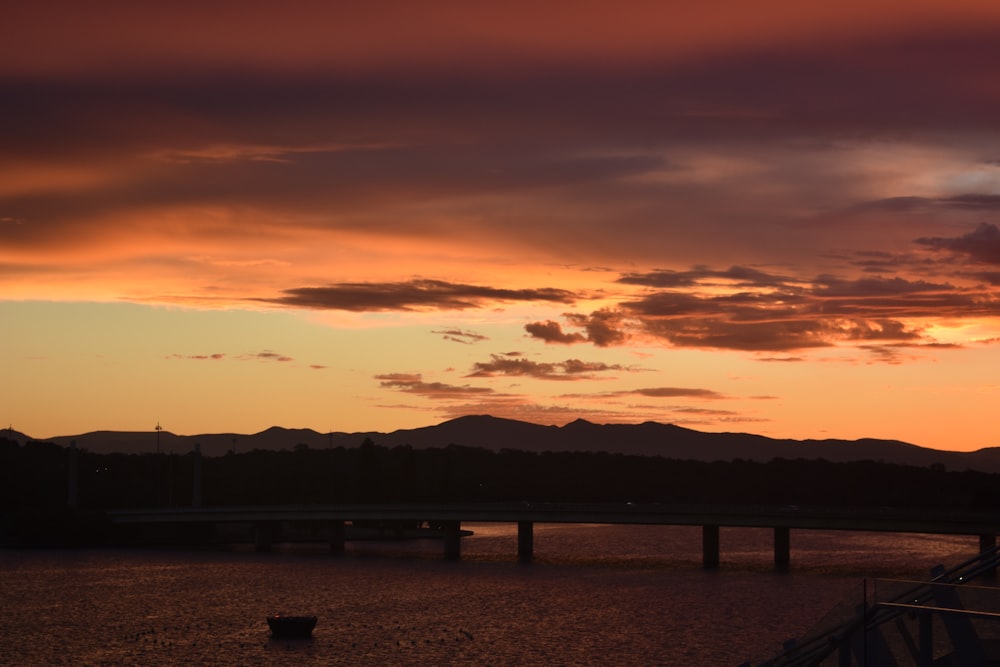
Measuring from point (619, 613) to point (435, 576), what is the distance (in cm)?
4561

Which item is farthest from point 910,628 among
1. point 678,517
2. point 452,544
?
point 452,544

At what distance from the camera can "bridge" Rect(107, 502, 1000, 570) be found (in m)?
150

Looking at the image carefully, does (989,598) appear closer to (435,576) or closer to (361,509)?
(435,576)

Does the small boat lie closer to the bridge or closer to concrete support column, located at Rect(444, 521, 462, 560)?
the bridge

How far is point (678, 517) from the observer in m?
169

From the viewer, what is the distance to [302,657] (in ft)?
276

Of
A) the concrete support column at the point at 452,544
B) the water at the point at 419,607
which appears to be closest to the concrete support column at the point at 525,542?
the water at the point at 419,607

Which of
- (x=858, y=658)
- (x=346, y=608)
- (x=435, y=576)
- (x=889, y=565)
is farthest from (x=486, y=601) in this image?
(x=858, y=658)

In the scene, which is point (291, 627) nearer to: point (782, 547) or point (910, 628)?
point (910, 628)

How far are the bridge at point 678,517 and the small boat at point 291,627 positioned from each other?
74193mm

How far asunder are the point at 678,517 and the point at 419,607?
200 feet

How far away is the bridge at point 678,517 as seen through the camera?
150 metres

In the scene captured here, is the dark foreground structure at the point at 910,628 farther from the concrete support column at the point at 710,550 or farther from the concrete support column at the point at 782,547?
the concrete support column at the point at 782,547

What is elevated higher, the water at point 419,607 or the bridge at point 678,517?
the bridge at point 678,517
